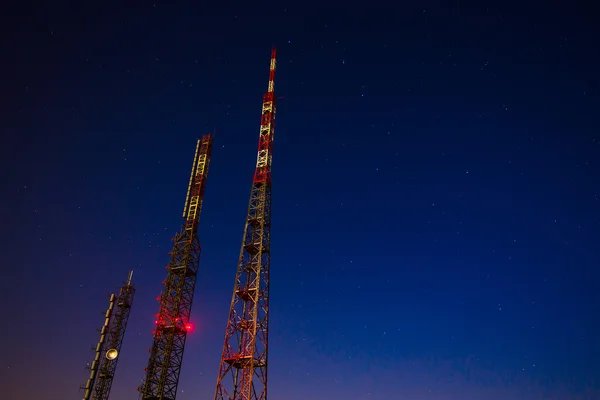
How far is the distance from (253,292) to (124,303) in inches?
1094

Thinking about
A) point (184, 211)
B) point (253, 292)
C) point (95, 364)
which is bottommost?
point (95, 364)

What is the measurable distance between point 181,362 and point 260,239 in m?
21.0

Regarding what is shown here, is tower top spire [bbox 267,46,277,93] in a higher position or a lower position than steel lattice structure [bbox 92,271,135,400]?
higher

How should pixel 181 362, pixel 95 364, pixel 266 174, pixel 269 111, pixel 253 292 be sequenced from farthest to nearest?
1. pixel 181 362
2. pixel 269 111
3. pixel 266 174
4. pixel 253 292
5. pixel 95 364

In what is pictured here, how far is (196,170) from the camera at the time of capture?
6094cm

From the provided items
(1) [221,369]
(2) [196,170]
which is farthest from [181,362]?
(2) [196,170]

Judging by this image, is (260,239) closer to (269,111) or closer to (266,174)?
(266,174)

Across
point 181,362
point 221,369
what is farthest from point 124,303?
point 221,369

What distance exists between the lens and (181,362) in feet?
167

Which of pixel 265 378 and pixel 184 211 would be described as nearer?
pixel 265 378

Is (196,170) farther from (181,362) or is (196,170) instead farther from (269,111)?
(181,362)

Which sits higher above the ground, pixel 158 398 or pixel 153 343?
pixel 153 343

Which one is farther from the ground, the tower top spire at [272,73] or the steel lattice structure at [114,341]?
the tower top spire at [272,73]

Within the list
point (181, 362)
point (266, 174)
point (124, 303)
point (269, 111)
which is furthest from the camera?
point (124, 303)
